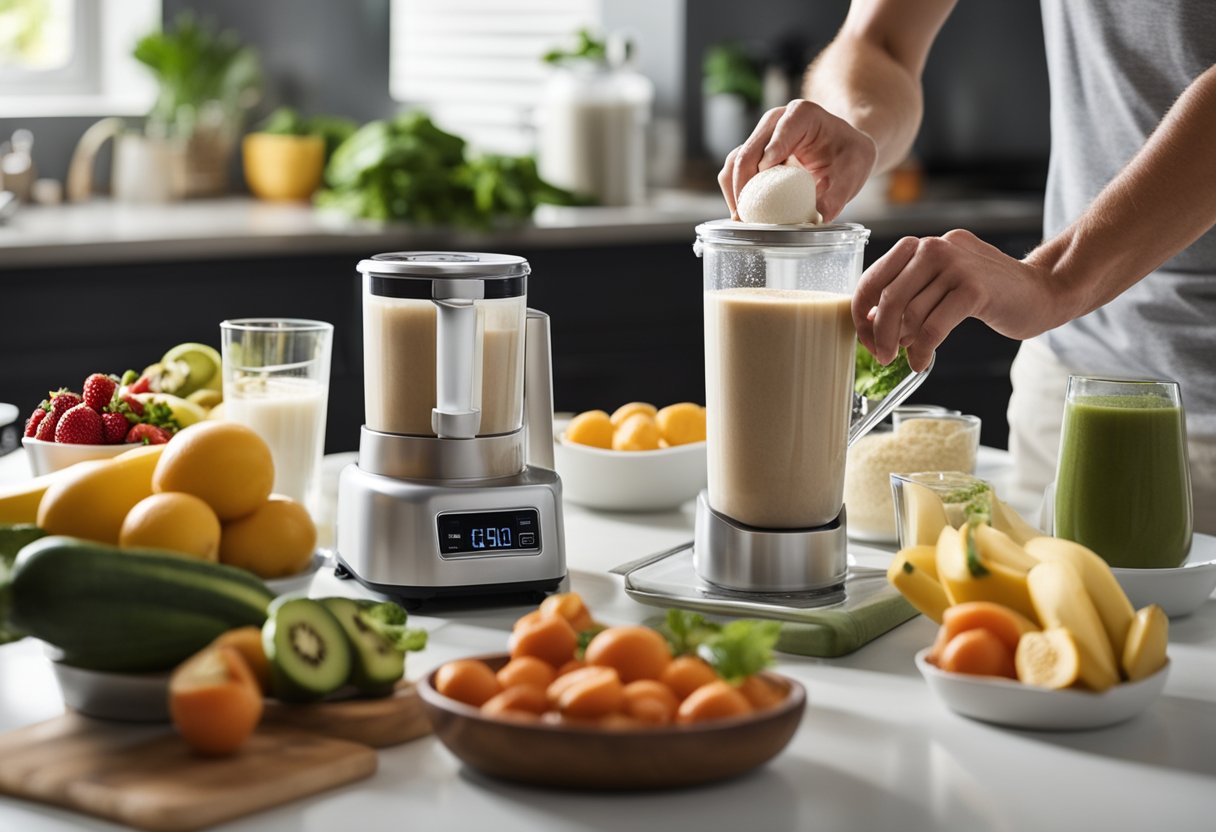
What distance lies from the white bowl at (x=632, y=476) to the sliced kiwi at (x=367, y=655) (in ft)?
2.03

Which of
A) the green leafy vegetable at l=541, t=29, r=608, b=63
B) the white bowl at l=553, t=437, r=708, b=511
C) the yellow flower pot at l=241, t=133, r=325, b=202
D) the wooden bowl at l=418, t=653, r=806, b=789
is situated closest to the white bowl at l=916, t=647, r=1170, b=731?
the wooden bowl at l=418, t=653, r=806, b=789

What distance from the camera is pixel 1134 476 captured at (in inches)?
50.3

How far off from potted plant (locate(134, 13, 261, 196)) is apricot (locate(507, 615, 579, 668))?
2989mm

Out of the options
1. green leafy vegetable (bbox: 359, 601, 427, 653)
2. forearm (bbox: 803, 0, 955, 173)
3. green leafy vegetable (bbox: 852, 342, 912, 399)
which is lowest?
green leafy vegetable (bbox: 359, 601, 427, 653)

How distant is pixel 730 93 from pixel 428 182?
3.61 ft

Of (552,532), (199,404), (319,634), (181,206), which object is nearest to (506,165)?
(181,206)

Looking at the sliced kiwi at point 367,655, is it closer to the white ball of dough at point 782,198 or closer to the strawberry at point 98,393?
the white ball of dough at point 782,198

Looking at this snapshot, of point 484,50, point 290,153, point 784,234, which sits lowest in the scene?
point 784,234

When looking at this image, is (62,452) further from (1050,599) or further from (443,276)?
(1050,599)

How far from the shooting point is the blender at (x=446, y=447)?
1.26 m

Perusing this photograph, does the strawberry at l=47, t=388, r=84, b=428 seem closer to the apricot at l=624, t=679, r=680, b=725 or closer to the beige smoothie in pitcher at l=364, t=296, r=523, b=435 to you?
the beige smoothie in pitcher at l=364, t=296, r=523, b=435

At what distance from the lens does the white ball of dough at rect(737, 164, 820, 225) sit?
1228 mm

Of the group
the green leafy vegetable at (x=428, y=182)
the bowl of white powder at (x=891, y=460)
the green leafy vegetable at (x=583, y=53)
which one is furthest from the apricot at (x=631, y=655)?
the green leafy vegetable at (x=583, y=53)

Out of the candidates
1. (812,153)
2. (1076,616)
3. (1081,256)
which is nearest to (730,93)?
(812,153)
